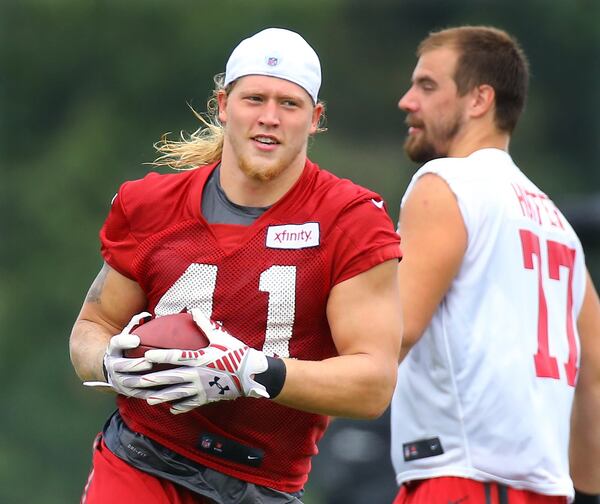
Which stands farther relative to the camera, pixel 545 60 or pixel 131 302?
pixel 545 60

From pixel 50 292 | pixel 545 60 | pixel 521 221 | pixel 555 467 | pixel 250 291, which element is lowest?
pixel 555 467

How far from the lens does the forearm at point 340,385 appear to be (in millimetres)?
3865

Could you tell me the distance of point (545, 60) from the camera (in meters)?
12.5

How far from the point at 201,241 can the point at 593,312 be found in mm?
1605

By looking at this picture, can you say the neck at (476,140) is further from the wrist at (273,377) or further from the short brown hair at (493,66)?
the wrist at (273,377)

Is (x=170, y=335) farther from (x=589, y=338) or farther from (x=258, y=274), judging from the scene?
(x=589, y=338)

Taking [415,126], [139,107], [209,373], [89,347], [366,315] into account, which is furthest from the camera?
[139,107]

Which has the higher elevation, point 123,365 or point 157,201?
point 157,201

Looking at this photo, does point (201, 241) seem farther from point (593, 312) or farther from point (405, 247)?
point (593, 312)

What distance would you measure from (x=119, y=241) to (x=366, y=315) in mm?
781

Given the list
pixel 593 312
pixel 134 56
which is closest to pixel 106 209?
pixel 134 56

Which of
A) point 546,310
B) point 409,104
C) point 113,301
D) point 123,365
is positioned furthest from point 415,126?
point 123,365

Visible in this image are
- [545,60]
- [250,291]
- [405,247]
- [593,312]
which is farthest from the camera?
[545,60]

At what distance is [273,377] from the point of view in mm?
3805
